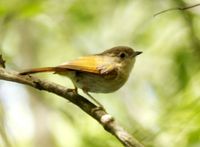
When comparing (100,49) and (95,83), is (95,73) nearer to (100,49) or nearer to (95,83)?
(95,83)

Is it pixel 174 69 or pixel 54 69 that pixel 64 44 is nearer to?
pixel 174 69

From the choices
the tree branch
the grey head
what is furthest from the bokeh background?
the tree branch

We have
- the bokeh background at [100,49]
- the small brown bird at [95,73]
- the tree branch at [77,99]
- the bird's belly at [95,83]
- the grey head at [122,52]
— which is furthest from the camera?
the grey head at [122,52]

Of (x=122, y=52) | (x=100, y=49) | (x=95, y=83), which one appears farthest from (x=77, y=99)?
(x=100, y=49)

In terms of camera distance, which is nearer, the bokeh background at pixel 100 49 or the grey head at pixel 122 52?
the bokeh background at pixel 100 49

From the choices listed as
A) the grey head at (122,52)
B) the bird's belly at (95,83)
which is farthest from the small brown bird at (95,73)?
the grey head at (122,52)

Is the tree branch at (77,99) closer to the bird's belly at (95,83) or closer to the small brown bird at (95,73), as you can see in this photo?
the small brown bird at (95,73)

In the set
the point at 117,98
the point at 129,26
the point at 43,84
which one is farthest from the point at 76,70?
the point at 129,26
